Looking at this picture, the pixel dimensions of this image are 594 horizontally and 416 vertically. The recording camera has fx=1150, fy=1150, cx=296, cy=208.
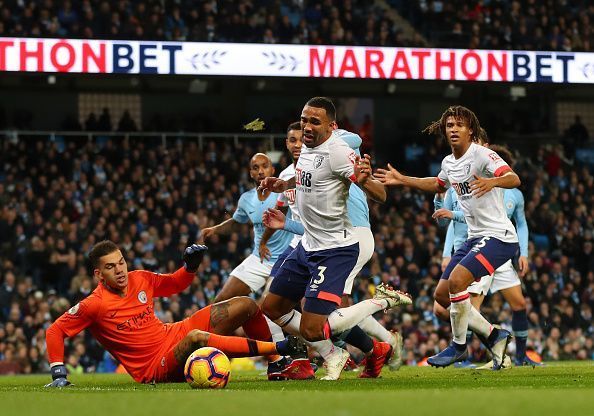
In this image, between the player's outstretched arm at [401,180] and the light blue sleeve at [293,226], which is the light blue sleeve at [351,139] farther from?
the light blue sleeve at [293,226]

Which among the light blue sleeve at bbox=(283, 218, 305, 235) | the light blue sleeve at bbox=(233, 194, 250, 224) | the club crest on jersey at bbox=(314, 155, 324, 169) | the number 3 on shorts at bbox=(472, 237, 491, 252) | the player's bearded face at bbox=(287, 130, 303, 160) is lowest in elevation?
the number 3 on shorts at bbox=(472, 237, 491, 252)

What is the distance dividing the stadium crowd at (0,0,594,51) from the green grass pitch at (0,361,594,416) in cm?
1453

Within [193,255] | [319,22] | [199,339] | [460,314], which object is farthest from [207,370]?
[319,22]

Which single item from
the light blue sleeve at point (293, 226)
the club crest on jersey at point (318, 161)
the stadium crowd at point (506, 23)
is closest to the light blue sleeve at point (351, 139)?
the club crest on jersey at point (318, 161)

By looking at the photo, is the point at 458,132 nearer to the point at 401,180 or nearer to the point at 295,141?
the point at 401,180

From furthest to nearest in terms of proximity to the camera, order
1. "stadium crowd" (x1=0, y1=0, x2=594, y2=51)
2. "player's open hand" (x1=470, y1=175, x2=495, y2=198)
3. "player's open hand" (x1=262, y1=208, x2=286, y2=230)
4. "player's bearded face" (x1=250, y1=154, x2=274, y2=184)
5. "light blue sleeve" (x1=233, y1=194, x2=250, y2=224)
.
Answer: "stadium crowd" (x1=0, y1=0, x2=594, y2=51), "light blue sleeve" (x1=233, y1=194, x2=250, y2=224), "player's bearded face" (x1=250, y1=154, x2=274, y2=184), "player's open hand" (x1=262, y1=208, x2=286, y2=230), "player's open hand" (x1=470, y1=175, x2=495, y2=198)

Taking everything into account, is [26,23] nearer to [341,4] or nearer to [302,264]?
[341,4]

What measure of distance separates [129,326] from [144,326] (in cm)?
14

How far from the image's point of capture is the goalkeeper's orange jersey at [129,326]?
9.22m

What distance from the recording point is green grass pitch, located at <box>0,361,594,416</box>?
20.4 feet

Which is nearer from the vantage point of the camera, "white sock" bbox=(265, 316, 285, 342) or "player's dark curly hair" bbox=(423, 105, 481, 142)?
"player's dark curly hair" bbox=(423, 105, 481, 142)

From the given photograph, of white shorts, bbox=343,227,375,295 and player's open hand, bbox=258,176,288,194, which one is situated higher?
player's open hand, bbox=258,176,288,194

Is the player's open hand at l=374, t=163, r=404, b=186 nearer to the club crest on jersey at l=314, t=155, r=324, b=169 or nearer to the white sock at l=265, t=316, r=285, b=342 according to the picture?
the club crest on jersey at l=314, t=155, r=324, b=169

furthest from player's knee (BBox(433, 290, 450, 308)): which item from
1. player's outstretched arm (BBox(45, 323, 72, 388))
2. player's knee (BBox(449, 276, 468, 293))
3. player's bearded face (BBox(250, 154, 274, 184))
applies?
player's outstretched arm (BBox(45, 323, 72, 388))
